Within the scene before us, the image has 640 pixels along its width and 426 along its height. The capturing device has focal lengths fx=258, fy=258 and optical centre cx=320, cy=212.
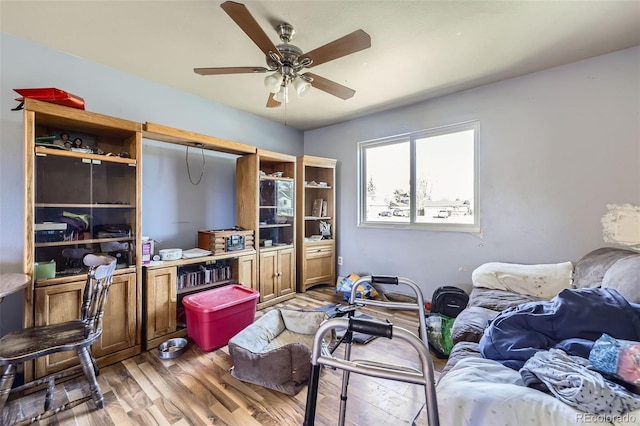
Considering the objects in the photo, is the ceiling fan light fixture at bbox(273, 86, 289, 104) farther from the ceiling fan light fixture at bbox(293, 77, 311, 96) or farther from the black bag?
the black bag

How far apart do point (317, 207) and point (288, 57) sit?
8.28 ft

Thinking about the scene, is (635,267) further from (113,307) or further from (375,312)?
(113,307)

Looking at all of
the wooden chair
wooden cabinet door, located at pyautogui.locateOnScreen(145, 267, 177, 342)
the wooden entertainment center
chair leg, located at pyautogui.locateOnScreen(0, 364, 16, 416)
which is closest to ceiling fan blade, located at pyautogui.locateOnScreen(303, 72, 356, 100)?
the wooden entertainment center

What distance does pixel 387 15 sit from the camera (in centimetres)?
178

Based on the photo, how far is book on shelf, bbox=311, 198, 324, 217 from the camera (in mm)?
4148

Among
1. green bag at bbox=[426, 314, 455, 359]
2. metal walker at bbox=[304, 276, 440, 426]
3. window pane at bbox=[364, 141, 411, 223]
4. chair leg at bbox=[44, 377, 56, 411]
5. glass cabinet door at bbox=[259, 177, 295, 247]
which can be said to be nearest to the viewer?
metal walker at bbox=[304, 276, 440, 426]

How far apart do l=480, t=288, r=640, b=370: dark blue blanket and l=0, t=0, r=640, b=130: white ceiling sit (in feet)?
6.04

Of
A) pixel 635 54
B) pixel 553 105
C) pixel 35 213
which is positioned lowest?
pixel 35 213

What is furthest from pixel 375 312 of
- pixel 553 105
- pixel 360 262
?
pixel 553 105

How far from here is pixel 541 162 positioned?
102 inches

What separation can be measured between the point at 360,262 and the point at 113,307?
295 centimetres

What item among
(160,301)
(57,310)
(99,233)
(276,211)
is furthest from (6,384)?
(276,211)

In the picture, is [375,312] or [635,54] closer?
[635,54]

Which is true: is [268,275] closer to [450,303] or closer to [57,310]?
[57,310]
